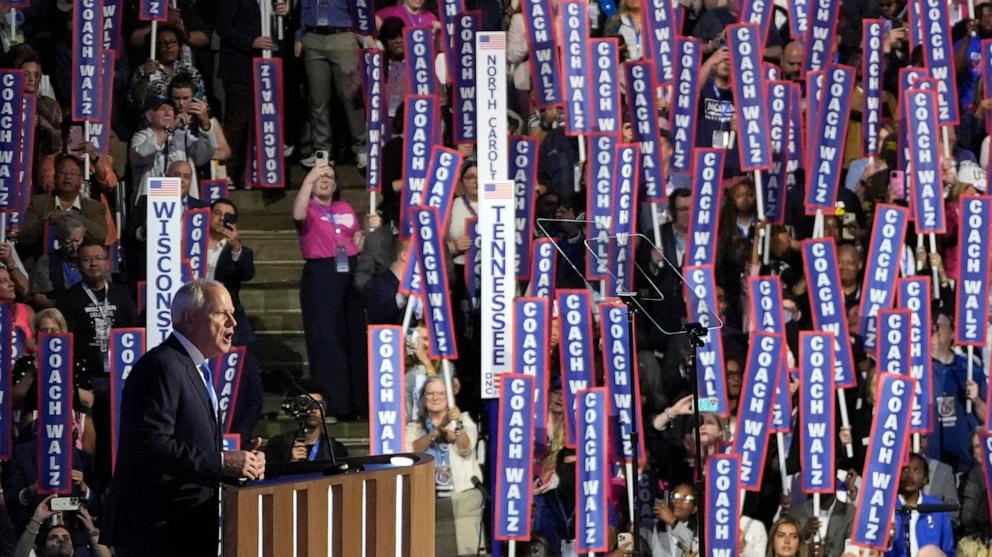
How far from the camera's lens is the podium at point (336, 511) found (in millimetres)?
3199

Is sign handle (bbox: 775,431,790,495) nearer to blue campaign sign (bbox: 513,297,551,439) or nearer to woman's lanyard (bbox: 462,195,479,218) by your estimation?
blue campaign sign (bbox: 513,297,551,439)

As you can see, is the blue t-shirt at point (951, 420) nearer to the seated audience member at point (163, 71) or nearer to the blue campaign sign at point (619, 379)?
the blue campaign sign at point (619, 379)

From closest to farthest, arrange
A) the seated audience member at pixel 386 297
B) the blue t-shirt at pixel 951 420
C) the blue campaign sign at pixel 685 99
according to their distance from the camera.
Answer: the seated audience member at pixel 386 297, the blue t-shirt at pixel 951 420, the blue campaign sign at pixel 685 99

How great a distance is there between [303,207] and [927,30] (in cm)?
317

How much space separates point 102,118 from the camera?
275 inches

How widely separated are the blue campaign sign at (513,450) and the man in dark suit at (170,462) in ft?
11.3

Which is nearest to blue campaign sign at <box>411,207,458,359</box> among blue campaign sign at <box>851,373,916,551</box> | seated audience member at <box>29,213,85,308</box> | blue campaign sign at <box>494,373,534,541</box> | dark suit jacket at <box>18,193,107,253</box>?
blue campaign sign at <box>494,373,534,541</box>

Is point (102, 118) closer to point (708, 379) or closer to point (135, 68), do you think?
point (135, 68)

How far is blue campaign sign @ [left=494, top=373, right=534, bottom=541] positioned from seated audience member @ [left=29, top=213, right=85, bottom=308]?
1.91 m

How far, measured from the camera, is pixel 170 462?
3.24 m

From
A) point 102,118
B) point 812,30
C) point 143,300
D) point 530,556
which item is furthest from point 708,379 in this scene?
point 102,118

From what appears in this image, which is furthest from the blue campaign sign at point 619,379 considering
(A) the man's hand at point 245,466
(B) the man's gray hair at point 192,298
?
(A) the man's hand at point 245,466

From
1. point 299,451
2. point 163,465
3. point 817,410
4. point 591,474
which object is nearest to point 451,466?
point 591,474

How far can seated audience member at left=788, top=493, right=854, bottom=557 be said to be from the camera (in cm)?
698
